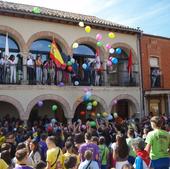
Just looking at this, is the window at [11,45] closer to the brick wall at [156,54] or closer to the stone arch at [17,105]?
the stone arch at [17,105]

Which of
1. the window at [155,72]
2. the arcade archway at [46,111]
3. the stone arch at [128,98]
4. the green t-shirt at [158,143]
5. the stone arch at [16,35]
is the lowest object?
the green t-shirt at [158,143]

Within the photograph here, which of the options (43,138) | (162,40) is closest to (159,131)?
(43,138)

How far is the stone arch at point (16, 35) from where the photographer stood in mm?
16100

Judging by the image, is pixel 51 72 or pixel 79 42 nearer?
pixel 51 72

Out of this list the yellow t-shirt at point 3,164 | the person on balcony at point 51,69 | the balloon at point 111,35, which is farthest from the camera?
the balloon at point 111,35

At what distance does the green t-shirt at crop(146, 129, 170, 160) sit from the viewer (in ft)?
21.9

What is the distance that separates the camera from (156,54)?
21906mm

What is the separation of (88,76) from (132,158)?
9872 millimetres

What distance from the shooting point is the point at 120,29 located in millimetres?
19797

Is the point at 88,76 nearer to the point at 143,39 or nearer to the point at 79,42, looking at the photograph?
the point at 79,42

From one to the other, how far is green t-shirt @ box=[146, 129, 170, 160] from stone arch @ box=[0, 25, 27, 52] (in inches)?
434

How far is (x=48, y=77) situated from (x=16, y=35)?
253 centimetres

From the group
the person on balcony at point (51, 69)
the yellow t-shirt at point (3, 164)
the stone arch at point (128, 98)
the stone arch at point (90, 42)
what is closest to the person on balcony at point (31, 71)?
the person on balcony at point (51, 69)

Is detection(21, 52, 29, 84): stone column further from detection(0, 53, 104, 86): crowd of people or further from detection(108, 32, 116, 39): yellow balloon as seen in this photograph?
detection(108, 32, 116, 39): yellow balloon
